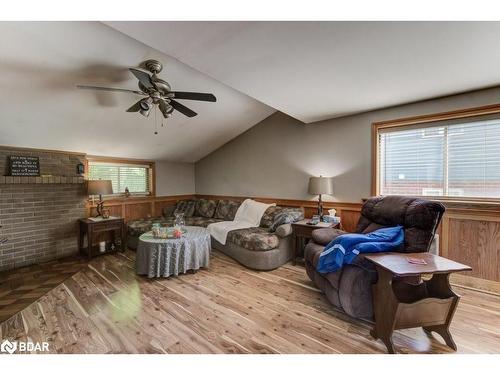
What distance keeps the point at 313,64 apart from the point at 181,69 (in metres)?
1.52

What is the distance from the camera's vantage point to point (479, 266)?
2475mm

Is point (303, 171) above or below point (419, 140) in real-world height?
below

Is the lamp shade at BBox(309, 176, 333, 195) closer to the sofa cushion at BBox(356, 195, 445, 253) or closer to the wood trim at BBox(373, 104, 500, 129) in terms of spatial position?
the sofa cushion at BBox(356, 195, 445, 253)

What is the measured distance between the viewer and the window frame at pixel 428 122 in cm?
245

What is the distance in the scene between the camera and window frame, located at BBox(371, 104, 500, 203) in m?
2.45

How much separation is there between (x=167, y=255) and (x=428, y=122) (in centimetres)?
379

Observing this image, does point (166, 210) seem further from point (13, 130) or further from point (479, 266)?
point (479, 266)

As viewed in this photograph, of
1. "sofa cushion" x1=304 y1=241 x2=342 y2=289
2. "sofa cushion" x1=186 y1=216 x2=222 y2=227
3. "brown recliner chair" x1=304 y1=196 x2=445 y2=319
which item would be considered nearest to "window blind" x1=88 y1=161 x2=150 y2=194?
"sofa cushion" x1=186 y1=216 x2=222 y2=227

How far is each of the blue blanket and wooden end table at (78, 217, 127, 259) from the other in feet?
11.5

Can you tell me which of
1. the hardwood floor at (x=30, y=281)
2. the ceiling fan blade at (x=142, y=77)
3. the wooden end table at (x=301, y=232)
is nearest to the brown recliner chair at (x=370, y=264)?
the wooden end table at (x=301, y=232)

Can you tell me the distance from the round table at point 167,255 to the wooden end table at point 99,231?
3.83 ft

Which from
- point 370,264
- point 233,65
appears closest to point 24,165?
point 233,65
